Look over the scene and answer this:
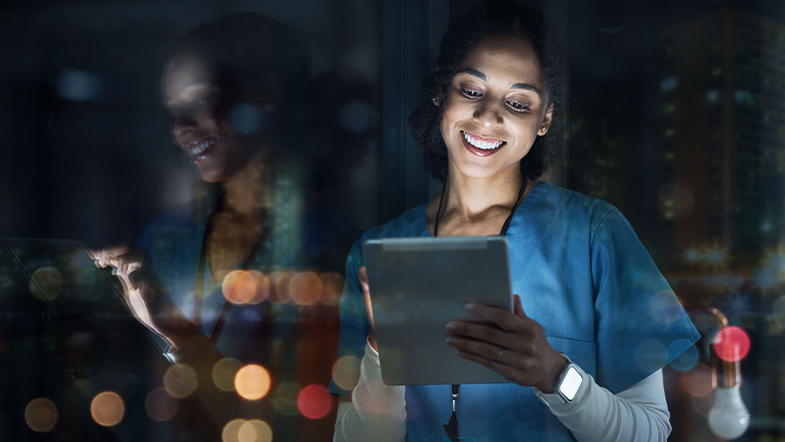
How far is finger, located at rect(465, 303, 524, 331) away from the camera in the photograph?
76cm

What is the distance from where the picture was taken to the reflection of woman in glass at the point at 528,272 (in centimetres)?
93

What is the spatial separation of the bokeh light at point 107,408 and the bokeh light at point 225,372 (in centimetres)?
25

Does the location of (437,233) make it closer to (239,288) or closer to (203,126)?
(239,288)

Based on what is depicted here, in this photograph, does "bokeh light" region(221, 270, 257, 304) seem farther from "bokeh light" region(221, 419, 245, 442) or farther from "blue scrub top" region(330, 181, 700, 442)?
"blue scrub top" region(330, 181, 700, 442)

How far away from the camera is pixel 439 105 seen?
→ 1.13m

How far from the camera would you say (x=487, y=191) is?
43.3 inches

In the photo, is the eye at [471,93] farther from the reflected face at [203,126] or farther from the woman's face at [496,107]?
the reflected face at [203,126]

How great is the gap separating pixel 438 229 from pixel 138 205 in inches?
29.9

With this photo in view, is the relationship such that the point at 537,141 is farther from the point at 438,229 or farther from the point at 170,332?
the point at 170,332

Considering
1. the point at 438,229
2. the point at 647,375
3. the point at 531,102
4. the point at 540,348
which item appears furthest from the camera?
the point at 438,229

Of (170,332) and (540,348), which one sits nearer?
(540,348)

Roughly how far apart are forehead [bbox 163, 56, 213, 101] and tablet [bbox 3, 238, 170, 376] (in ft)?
1.51

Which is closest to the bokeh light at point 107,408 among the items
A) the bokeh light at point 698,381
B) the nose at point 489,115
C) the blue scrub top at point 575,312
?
the blue scrub top at point 575,312

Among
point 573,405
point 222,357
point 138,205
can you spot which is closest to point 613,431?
point 573,405
